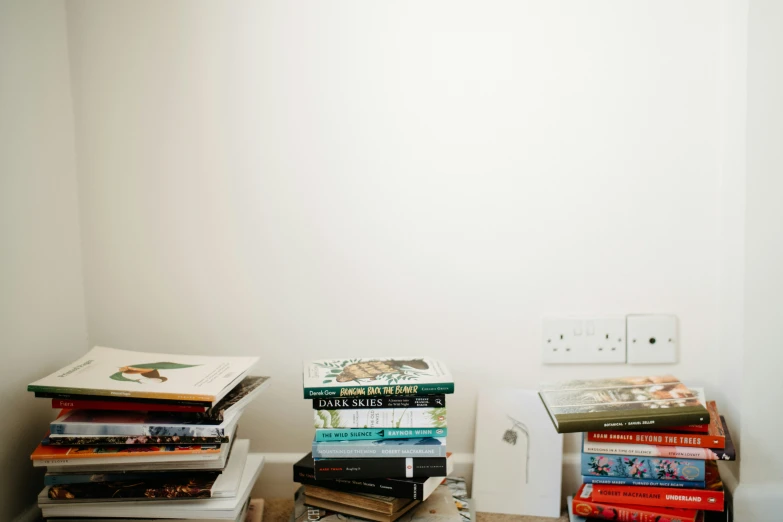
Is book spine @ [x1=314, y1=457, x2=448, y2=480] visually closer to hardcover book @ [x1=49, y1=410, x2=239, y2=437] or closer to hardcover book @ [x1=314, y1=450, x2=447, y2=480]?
hardcover book @ [x1=314, y1=450, x2=447, y2=480]

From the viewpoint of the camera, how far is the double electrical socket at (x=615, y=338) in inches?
48.6

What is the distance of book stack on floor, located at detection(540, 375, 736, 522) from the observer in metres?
1.00

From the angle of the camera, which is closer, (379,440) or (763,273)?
(379,440)

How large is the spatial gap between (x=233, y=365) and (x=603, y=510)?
2.38 feet

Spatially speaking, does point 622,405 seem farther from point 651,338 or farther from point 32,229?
point 32,229

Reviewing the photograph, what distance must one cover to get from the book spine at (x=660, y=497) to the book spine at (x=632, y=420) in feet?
0.42

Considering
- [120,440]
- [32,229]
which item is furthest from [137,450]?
[32,229]

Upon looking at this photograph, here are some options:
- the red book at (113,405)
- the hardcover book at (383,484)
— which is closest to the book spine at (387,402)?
the hardcover book at (383,484)

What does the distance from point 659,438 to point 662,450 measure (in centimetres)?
2

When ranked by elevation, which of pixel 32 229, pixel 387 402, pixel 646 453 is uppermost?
pixel 32 229

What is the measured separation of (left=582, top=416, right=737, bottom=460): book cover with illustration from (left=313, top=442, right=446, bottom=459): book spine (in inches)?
11.2

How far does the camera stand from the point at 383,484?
3.29ft

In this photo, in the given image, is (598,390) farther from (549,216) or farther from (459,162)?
(459,162)

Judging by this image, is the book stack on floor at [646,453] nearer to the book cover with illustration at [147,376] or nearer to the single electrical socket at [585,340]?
the single electrical socket at [585,340]
